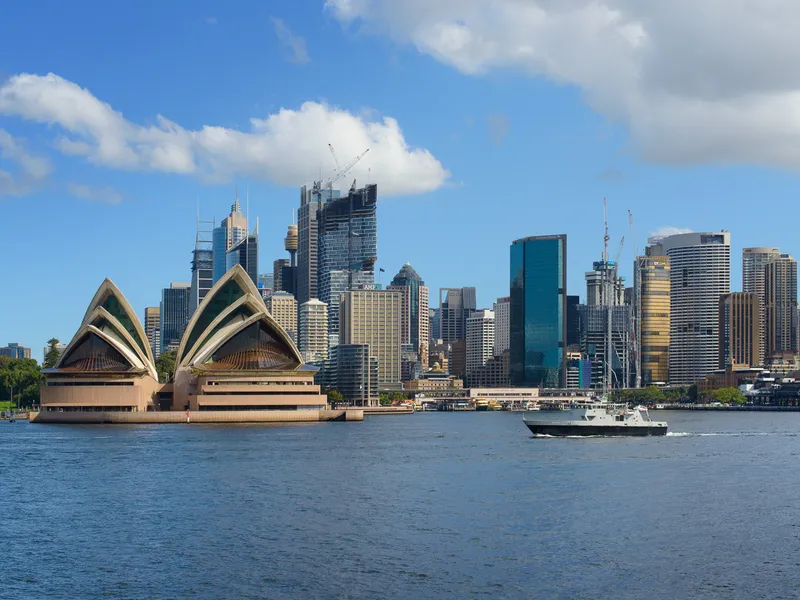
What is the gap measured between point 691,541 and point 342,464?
3092cm

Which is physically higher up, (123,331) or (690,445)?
(123,331)

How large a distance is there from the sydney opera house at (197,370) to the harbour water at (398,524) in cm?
4611

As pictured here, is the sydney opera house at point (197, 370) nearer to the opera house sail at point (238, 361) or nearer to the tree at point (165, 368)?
the opera house sail at point (238, 361)

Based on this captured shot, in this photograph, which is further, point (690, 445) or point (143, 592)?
point (690, 445)

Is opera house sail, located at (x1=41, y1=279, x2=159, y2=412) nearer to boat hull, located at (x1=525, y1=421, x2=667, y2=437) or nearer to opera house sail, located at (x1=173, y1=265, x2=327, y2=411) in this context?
opera house sail, located at (x1=173, y1=265, x2=327, y2=411)

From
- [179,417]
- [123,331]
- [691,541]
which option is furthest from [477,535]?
[123,331]

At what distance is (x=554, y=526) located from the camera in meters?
43.8

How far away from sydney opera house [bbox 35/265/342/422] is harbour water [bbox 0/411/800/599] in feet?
151

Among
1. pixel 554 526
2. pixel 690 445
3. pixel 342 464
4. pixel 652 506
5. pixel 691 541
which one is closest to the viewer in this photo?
pixel 691 541

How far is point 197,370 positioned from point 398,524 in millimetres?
84287

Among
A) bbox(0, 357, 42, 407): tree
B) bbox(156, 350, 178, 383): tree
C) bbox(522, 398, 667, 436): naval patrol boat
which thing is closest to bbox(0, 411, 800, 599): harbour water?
bbox(522, 398, 667, 436): naval patrol boat

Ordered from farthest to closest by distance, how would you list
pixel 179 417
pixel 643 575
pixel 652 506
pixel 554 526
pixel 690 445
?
pixel 179 417, pixel 690 445, pixel 652 506, pixel 554 526, pixel 643 575

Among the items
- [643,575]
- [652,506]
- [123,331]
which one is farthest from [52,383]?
[643,575]

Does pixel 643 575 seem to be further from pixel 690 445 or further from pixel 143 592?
pixel 690 445
